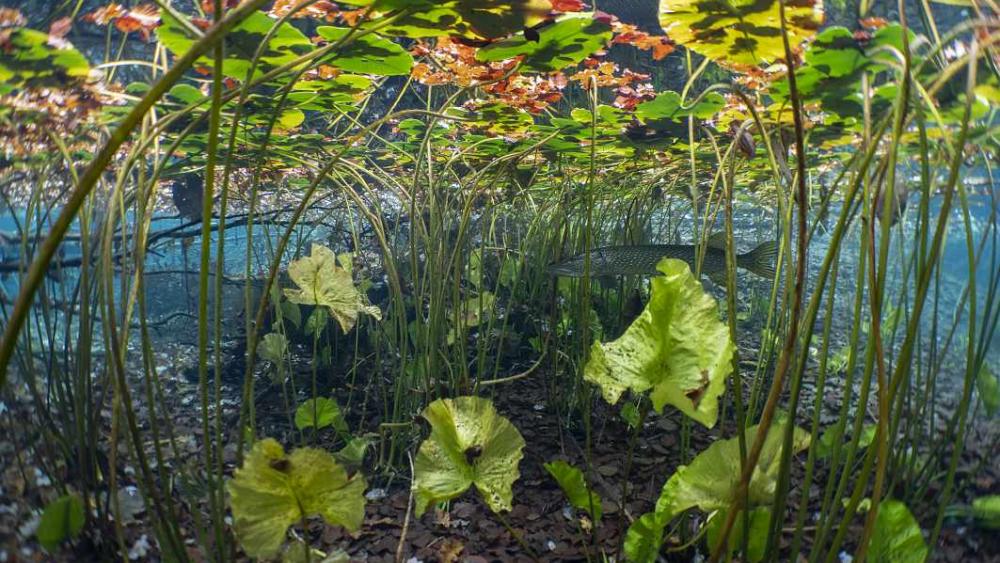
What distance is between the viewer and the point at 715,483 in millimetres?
886

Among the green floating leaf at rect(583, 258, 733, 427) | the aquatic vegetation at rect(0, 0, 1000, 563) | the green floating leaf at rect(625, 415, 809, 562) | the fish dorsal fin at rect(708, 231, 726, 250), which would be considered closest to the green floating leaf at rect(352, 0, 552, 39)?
the aquatic vegetation at rect(0, 0, 1000, 563)

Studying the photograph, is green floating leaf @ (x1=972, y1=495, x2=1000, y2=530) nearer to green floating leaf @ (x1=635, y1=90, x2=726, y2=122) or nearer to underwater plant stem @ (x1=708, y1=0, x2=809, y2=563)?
underwater plant stem @ (x1=708, y1=0, x2=809, y2=563)

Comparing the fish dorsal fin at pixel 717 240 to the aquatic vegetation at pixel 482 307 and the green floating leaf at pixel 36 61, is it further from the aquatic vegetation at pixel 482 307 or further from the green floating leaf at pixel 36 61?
the green floating leaf at pixel 36 61

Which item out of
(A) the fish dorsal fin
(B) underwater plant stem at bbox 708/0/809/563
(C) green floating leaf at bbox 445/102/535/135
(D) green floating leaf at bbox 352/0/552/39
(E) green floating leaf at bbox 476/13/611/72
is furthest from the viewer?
(C) green floating leaf at bbox 445/102/535/135

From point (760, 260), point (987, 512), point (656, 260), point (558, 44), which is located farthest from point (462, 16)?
point (987, 512)

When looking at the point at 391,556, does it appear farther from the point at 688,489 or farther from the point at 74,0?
the point at 74,0

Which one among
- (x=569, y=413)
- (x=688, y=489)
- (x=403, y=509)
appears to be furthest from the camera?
(x=569, y=413)

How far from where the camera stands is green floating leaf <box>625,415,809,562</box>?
88cm

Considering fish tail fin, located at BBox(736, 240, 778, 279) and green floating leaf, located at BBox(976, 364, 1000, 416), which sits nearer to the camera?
green floating leaf, located at BBox(976, 364, 1000, 416)

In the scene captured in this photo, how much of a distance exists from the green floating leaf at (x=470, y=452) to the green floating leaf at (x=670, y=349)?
0.56ft

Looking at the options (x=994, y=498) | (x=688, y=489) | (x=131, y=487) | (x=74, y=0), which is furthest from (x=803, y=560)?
(x=74, y=0)

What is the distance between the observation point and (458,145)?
2.95 meters

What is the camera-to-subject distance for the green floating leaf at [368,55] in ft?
4.61

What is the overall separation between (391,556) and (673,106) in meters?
1.64
